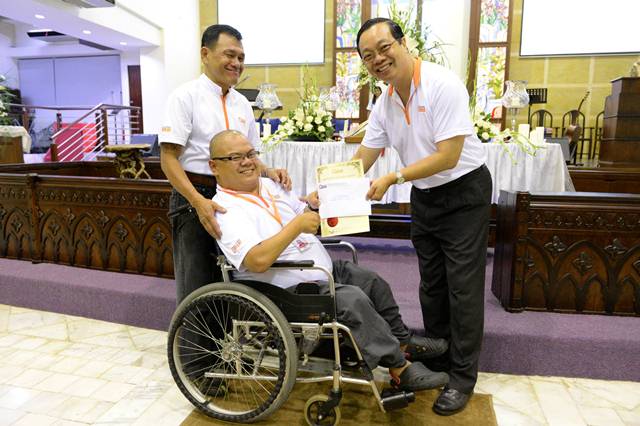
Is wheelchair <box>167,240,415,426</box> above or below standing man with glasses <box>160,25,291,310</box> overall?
below

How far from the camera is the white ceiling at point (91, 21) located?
22.4 ft

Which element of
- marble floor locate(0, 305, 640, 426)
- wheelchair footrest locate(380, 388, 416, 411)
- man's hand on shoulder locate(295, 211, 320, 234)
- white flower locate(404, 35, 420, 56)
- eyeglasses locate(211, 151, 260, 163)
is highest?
white flower locate(404, 35, 420, 56)

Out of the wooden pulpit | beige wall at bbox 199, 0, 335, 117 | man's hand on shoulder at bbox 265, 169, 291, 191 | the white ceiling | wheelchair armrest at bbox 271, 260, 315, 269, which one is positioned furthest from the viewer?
beige wall at bbox 199, 0, 335, 117

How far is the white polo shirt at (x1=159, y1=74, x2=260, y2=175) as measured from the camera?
1.85 m

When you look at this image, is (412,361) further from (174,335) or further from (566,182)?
A: (566,182)

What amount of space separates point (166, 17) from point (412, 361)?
28.5ft

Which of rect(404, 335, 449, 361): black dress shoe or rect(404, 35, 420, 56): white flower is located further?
rect(404, 35, 420, 56): white flower

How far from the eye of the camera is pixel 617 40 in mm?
7082

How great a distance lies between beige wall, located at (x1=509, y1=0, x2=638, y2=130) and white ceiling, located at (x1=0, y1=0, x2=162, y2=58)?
21.2ft

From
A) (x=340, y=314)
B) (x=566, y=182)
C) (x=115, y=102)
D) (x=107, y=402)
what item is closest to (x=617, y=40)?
(x=566, y=182)

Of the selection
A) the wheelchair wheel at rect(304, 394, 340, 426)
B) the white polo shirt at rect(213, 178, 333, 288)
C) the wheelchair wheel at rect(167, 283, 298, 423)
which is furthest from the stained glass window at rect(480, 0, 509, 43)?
the wheelchair wheel at rect(304, 394, 340, 426)

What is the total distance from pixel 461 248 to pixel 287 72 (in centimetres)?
719

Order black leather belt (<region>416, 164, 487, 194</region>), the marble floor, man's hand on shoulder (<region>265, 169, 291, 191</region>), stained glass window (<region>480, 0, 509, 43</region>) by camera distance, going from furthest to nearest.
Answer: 1. stained glass window (<region>480, 0, 509, 43</region>)
2. man's hand on shoulder (<region>265, 169, 291, 191</region>)
3. the marble floor
4. black leather belt (<region>416, 164, 487, 194</region>)

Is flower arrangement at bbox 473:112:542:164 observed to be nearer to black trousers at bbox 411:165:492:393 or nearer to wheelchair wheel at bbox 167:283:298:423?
black trousers at bbox 411:165:492:393
